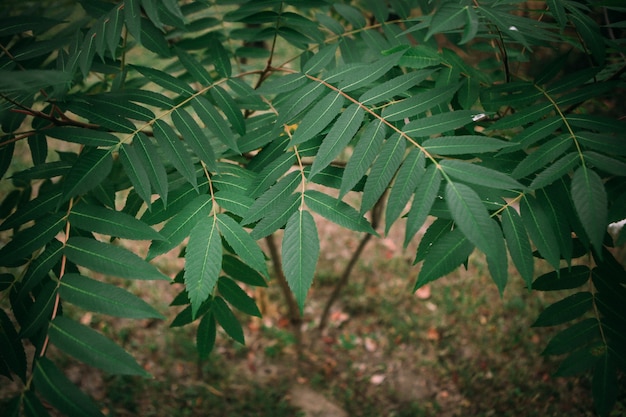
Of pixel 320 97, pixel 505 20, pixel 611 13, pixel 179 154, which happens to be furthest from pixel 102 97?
pixel 611 13

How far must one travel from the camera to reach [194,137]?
1419 mm

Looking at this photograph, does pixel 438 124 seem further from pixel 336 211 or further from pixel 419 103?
pixel 336 211

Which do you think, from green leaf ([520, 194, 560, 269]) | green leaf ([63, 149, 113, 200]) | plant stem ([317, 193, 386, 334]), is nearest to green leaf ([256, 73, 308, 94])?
green leaf ([63, 149, 113, 200])

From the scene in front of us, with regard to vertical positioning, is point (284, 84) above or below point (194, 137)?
above

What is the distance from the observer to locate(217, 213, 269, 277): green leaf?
125cm

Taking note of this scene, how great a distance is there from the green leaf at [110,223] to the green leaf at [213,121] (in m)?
0.42

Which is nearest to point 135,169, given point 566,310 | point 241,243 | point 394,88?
point 241,243

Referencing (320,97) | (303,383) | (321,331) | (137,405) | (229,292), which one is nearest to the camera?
(320,97)

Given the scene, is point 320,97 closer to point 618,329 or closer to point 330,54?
point 330,54

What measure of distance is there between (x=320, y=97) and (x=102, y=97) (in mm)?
777

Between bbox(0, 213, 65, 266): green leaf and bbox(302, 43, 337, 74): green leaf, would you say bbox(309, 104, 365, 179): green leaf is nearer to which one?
bbox(302, 43, 337, 74): green leaf

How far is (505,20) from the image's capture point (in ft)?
4.06

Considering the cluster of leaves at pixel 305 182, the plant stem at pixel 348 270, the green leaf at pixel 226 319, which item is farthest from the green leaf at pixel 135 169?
the plant stem at pixel 348 270

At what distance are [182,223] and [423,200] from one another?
78 cm
